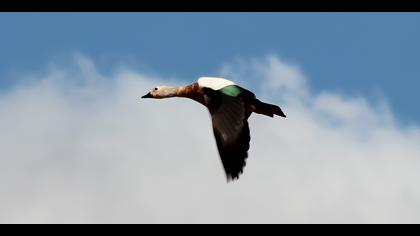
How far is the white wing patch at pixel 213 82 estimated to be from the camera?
14.4m

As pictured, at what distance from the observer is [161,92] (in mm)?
18391

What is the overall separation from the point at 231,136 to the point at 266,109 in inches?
91.8

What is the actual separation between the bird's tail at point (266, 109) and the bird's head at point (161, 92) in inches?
117

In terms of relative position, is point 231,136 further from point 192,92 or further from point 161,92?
point 161,92

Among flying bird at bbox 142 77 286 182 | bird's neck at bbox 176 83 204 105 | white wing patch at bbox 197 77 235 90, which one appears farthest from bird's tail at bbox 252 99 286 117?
bird's neck at bbox 176 83 204 105

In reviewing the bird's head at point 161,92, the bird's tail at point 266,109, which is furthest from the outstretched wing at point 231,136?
the bird's head at point 161,92

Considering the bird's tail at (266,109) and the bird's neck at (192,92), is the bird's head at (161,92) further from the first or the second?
the bird's tail at (266,109)

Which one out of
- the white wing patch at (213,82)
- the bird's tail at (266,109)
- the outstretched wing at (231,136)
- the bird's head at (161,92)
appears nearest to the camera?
the outstretched wing at (231,136)

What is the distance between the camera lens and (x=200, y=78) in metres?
15.5
